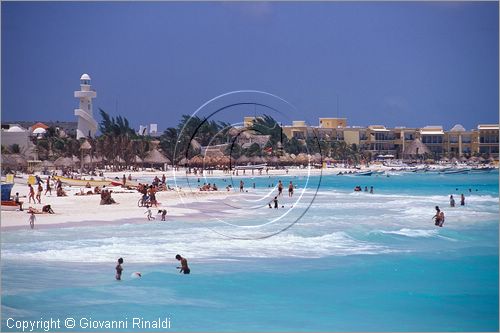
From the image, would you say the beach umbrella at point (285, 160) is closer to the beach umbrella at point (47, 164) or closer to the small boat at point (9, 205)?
the beach umbrella at point (47, 164)

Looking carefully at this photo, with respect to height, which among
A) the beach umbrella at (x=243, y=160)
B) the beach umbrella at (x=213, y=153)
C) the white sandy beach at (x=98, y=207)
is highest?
the beach umbrella at (x=213, y=153)

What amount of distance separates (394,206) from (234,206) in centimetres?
585

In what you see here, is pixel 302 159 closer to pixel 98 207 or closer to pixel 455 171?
pixel 455 171

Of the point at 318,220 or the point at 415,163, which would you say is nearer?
the point at 318,220

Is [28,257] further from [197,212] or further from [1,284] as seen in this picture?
[197,212]

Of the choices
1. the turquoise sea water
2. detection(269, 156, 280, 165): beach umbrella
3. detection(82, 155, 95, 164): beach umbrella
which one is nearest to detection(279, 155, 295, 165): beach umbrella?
detection(269, 156, 280, 165): beach umbrella

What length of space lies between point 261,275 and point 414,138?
240 ft

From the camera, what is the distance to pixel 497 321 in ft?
40.6

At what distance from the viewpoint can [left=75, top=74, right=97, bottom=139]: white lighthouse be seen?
2341 inches

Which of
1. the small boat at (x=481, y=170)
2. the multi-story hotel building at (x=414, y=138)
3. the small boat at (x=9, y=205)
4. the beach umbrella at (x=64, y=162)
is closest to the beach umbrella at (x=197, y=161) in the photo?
the beach umbrella at (x=64, y=162)

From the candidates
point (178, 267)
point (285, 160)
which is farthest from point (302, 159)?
point (178, 267)

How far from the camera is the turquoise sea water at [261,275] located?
11883 millimetres

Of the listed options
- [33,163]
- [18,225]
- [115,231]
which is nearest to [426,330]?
[115,231]

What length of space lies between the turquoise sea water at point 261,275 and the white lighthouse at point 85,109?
3953cm
